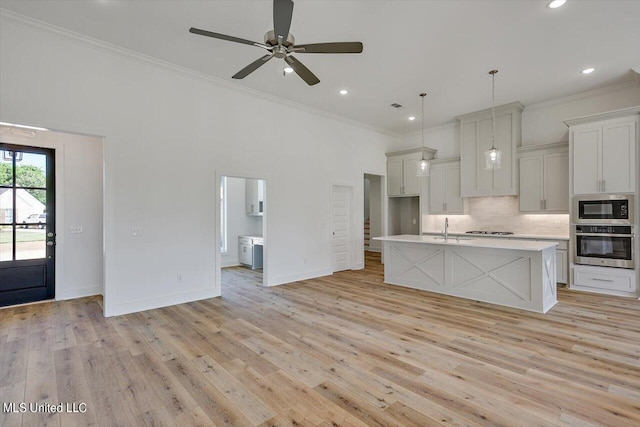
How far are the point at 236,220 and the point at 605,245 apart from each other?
7545mm

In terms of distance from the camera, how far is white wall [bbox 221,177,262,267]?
7.92 metres

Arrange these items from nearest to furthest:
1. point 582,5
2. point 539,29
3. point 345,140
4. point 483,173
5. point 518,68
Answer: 1. point 582,5
2. point 539,29
3. point 518,68
4. point 483,173
5. point 345,140

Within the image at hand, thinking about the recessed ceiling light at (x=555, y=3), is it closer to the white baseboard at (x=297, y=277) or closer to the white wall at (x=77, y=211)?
the white baseboard at (x=297, y=277)

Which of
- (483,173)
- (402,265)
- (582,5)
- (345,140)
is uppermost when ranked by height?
(582,5)

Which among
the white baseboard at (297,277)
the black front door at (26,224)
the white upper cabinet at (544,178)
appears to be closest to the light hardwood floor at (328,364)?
the black front door at (26,224)

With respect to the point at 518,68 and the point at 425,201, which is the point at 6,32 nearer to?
the point at 518,68

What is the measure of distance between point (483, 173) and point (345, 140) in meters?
3.14

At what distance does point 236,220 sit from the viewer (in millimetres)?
8102

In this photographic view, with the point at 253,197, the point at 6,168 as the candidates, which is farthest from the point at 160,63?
the point at 253,197

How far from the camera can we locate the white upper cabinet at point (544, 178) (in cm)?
576

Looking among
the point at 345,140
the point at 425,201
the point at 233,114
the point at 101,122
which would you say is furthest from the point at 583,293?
the point at 101,122

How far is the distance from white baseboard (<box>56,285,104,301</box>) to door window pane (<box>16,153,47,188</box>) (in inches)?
67.7

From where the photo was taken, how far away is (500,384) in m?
2.46

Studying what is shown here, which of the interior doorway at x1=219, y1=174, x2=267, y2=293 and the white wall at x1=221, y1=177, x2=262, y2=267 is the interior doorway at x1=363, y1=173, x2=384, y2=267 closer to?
the interior doorway at x1=219, y1=174, x2=267, y2=293
